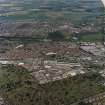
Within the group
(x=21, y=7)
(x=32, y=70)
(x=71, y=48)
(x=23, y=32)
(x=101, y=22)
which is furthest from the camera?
(x=21, y=7)

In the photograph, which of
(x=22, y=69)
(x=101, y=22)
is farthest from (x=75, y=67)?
(x=101, y=22)

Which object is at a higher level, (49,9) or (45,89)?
(45,89)

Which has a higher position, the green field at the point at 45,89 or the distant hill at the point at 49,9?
the green field at the point at 45,89

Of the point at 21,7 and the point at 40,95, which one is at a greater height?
the point at 40,95

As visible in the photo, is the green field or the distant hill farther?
the distant hill

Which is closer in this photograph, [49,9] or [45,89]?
[45,89]

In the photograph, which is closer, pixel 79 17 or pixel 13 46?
pixel 13 46

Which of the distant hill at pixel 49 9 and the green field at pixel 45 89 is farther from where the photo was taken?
the distant hill at pixel 49 9

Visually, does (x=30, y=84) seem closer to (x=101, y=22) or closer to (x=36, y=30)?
(x=36, y=30)

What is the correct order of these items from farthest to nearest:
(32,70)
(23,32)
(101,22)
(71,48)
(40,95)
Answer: (101,22), (23,32), (71,48), (32,70), (40,95)

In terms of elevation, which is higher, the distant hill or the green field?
the green field
